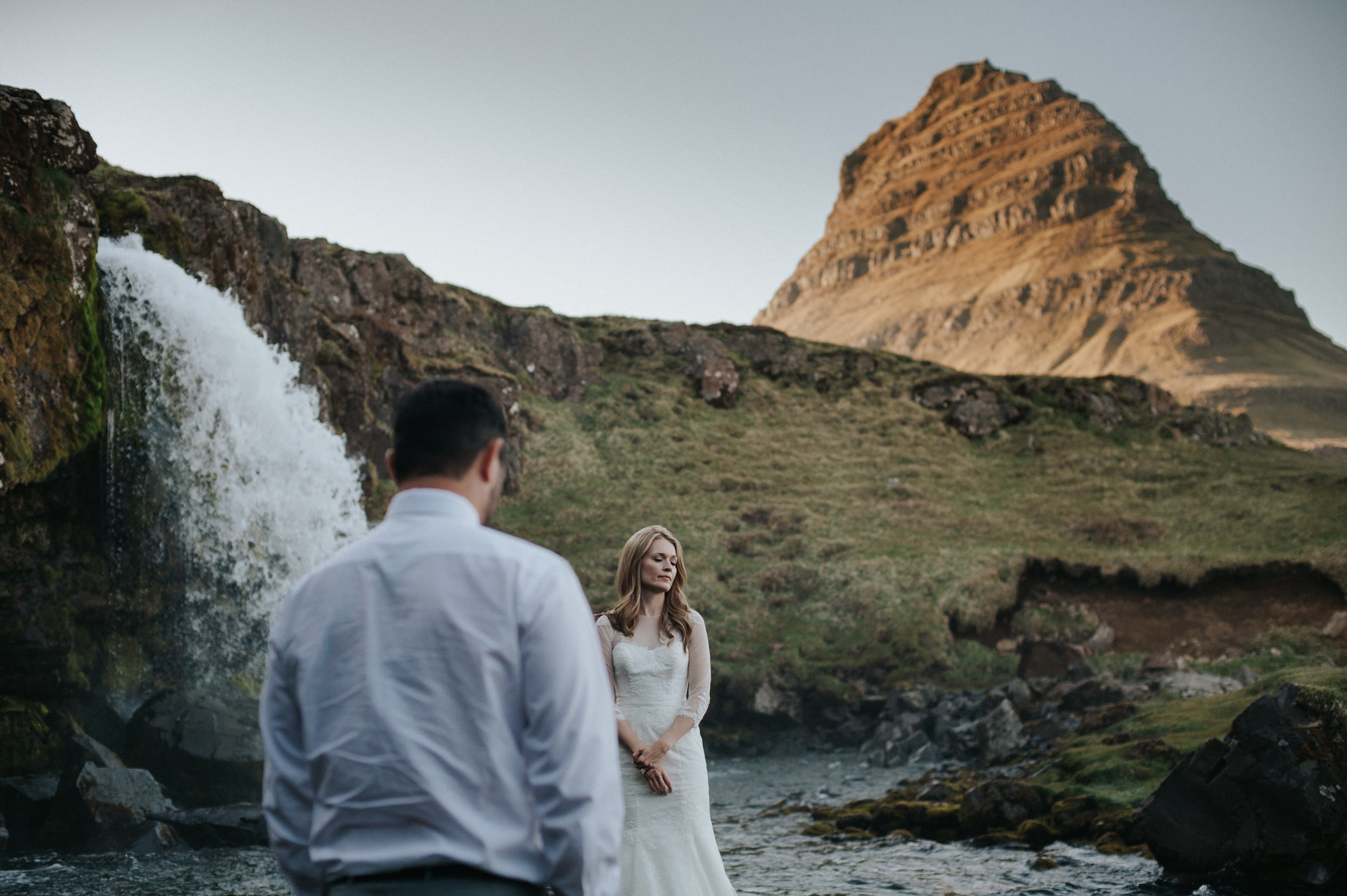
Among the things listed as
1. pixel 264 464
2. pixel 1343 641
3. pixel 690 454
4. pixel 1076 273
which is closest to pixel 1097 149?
pixel 1076 273

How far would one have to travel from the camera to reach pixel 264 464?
21.8m

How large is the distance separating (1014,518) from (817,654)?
17022 millimetres

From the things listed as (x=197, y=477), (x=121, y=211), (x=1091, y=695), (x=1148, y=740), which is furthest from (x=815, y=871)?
(x=121, y=211)

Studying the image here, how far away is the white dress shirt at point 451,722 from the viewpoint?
6.89 feet

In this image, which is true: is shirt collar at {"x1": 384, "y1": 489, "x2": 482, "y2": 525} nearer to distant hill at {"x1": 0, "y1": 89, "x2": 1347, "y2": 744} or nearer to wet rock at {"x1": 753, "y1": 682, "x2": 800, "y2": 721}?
distant hill at {"x1": 0, "y1": 89, "x2": 1347, "y2": 744}

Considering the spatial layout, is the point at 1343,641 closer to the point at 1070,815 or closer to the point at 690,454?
the point at 1070,815

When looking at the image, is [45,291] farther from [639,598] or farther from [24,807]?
[639,598]

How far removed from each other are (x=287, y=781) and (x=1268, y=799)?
10.3 metres

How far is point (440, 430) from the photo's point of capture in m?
2.53

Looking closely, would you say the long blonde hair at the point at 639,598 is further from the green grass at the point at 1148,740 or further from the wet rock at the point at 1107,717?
the wet rock at the point at 1107,717

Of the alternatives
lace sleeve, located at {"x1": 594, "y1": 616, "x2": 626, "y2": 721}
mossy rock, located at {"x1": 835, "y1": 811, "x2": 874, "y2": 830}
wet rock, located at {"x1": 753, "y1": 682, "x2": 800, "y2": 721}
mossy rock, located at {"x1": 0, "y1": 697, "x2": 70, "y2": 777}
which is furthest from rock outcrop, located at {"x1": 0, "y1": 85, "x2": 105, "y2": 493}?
wet rock, located at {"x1": 753, "y1": 682, "x2": 800, "y2": 721}

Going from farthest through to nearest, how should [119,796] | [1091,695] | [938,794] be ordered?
[1091,695] → [938,794] → [119,796]

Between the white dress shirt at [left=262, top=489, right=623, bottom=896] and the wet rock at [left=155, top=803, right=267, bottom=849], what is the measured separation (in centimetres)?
1261

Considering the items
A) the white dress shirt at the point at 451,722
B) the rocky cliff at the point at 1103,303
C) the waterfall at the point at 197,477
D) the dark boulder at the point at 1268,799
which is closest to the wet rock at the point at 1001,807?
the dark boulder at the point at 1268,799
